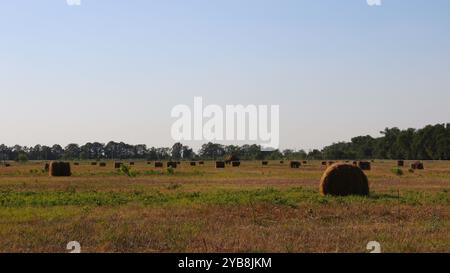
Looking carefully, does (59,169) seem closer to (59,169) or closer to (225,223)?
(59,169)

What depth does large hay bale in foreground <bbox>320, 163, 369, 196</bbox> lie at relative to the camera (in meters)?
26.6

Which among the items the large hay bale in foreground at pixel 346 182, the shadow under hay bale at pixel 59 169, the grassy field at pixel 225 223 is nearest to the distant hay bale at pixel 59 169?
the shadow under hay bale at pixel 59 169

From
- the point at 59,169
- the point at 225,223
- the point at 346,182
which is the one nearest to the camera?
the point at 225,223

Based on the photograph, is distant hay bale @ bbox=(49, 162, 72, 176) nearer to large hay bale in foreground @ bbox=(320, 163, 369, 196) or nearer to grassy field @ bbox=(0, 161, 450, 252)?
grassy field @ bbox=(0, 161, 450, 252)

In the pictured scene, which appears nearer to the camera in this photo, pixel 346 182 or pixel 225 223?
pixel 225 223

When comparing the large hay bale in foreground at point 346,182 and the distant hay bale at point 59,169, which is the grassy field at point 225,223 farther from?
the distant hay bale at point 59,169

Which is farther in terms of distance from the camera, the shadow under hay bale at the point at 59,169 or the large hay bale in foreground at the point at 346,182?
the shadow under hay bale at the point at 59,169

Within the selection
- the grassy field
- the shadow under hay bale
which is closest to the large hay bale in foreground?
the grassy field

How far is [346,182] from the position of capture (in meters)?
26.7

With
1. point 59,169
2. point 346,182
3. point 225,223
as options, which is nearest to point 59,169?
point 59,169

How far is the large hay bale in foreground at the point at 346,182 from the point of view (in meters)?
26.6
